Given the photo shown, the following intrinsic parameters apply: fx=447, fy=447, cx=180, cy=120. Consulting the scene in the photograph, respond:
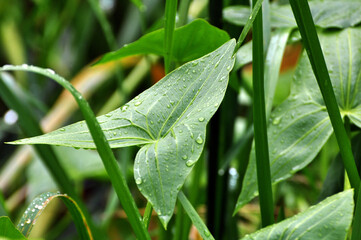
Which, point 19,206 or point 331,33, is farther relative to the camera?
point 19,206

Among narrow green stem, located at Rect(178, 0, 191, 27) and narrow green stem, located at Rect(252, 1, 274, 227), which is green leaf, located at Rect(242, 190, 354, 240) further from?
narrow green stem, located at Rect(178, 0, 191, 27)

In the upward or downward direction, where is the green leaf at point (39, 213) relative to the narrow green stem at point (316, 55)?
downward

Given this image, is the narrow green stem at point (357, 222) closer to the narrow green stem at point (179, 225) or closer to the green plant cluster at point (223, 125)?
the green plant cluster at point (223, 125)

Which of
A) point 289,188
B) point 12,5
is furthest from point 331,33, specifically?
point 12,5

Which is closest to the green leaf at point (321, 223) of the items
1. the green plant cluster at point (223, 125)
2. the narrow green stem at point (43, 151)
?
the green plant cluster at point (223, 125)

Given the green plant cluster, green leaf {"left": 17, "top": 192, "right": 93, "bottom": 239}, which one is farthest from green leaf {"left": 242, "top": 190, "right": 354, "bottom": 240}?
green leaf {"left": 17, "top": 192, "right": 93, "bottom": 239}

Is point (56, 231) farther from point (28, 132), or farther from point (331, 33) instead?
point (331, 33)
